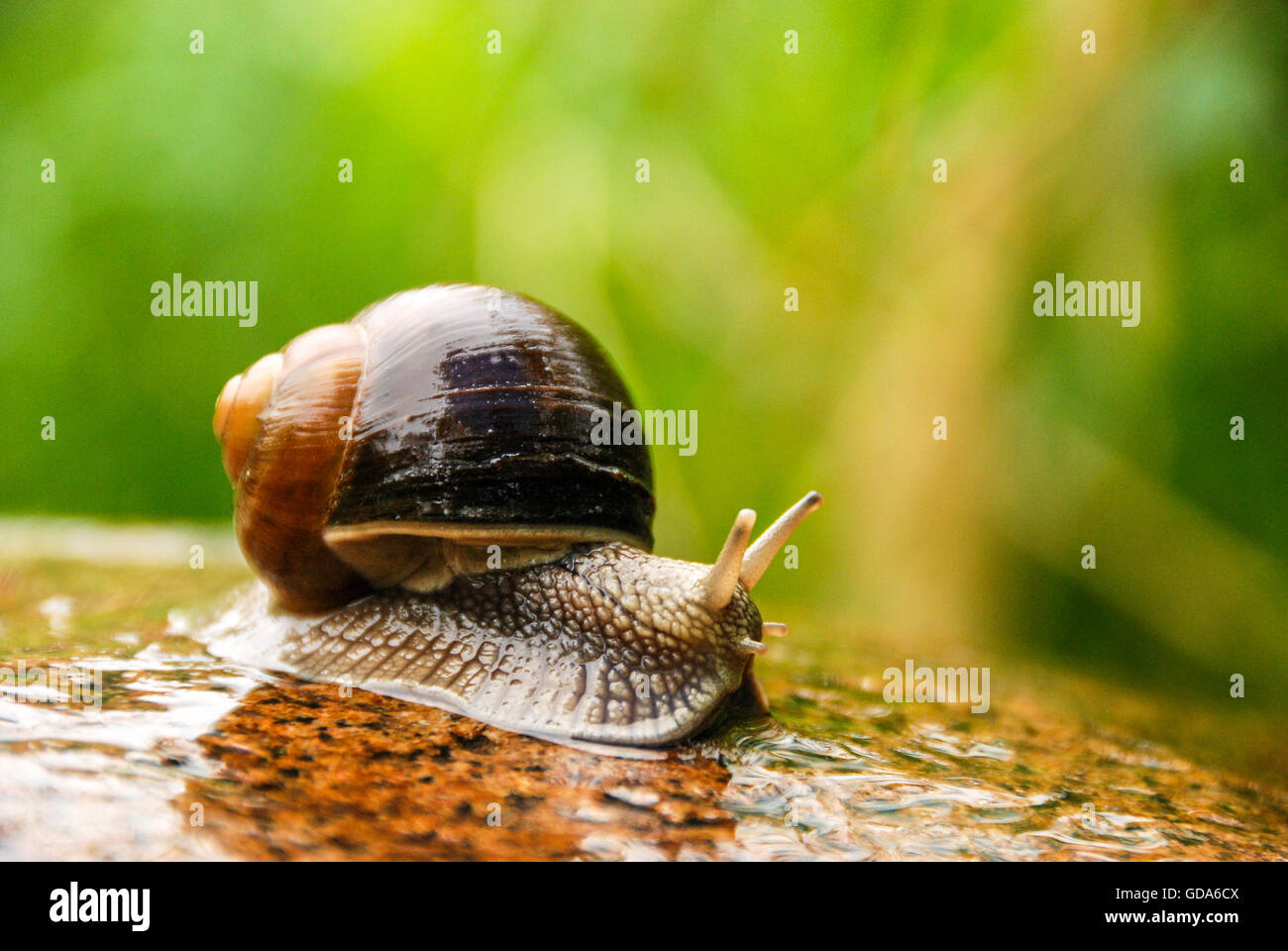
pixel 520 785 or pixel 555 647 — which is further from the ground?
pixel 555 647

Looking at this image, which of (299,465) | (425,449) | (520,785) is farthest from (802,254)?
(520,785)

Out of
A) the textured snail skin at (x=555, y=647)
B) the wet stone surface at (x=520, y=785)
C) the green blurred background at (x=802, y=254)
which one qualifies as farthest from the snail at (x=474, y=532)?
the green blurred background at (x=802, y=254)

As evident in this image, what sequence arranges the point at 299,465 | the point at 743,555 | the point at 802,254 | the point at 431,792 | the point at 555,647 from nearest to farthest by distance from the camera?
the point at 431,792 < the point at 743,555 < the point at 555,647 < the point at 299,465 < the point at 802,254

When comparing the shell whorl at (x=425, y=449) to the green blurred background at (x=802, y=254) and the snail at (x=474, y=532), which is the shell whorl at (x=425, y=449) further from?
the green blurred background at (x=802, y=254)

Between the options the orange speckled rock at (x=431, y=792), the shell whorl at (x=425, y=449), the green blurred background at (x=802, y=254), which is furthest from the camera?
the green blurred background at (x=802, y=254)

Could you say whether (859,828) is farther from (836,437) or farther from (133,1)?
(133,1)

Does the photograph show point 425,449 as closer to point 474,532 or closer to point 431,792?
point 474,532

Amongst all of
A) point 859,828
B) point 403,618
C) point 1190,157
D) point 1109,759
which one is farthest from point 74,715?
point 1190,157
